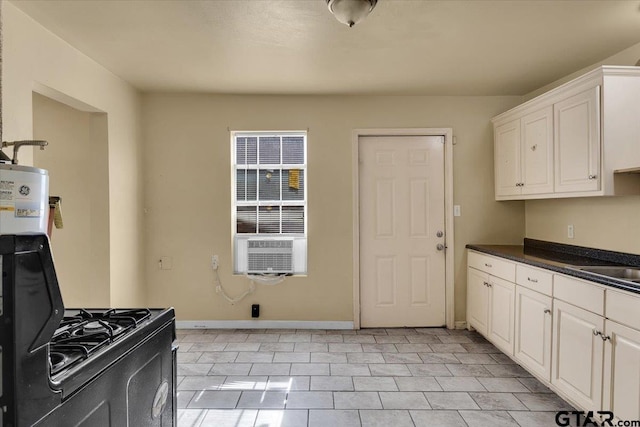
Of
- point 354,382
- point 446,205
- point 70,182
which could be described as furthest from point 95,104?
point 446,205

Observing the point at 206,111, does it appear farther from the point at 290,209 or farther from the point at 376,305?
the point at 376,305

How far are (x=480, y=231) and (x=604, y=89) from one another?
1867mm

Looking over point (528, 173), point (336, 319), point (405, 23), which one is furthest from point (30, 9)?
point (528, 173)

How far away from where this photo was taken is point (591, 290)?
2.21m

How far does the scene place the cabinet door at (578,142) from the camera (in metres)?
2.62

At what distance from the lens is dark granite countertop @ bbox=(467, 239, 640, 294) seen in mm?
2128

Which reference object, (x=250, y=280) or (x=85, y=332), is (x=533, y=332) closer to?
(x=250, y=280)

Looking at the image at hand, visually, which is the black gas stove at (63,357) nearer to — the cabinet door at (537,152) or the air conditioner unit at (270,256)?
the air conditioner unit at (270,256)

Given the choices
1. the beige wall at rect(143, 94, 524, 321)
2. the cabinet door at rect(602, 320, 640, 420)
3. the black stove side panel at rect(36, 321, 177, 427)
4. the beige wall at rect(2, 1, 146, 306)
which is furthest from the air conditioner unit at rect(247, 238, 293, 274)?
the cabinet door at rect(602, 320, 640, 420)

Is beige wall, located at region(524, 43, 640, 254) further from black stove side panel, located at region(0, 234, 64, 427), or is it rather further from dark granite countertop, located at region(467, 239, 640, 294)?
black stove side panel, located at region(0, 234, 64, 427)

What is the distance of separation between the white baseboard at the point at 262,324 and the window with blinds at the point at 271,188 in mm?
547

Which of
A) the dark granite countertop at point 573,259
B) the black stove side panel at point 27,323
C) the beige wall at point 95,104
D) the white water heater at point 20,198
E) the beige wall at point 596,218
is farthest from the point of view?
the beige wall at point 596,218

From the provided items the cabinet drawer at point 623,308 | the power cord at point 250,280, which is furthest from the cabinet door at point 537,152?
the power cord at point 250,280

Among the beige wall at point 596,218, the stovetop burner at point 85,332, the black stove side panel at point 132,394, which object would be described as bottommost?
the black stove side panel at point 132,394
